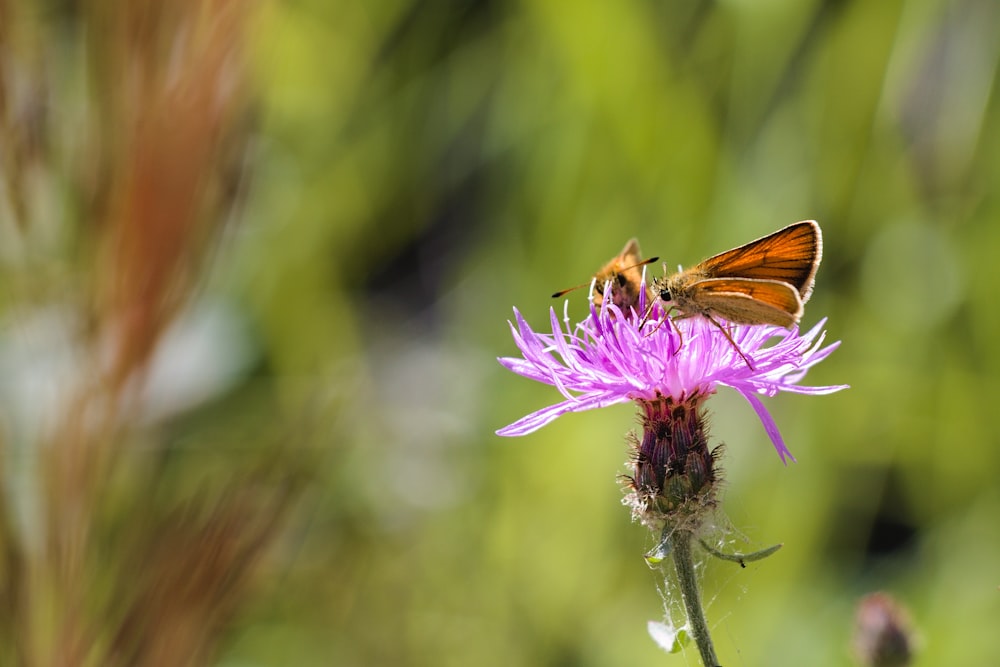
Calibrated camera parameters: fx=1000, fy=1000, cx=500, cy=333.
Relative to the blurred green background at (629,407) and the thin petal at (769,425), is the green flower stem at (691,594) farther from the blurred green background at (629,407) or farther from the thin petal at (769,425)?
the blurred green background at (629,407)

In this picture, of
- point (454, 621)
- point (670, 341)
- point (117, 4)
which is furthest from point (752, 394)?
point (454, 621)

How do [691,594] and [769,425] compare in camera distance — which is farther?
[769,425]

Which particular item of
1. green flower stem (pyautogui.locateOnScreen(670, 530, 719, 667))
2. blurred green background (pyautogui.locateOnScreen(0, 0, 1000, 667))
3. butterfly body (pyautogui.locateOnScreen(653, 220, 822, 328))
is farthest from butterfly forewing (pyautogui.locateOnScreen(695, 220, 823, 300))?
blurred green background (pyautogui.locateOnScreen(0, 0, 1000, 667))

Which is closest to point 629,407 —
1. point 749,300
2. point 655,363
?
point 655,363

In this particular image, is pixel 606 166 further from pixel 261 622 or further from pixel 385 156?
pixel 261 622

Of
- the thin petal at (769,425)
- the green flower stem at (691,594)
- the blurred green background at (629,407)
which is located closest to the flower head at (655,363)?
the thin petal at (769,425)

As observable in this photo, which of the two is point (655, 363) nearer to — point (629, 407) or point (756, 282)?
point (756, 282)
